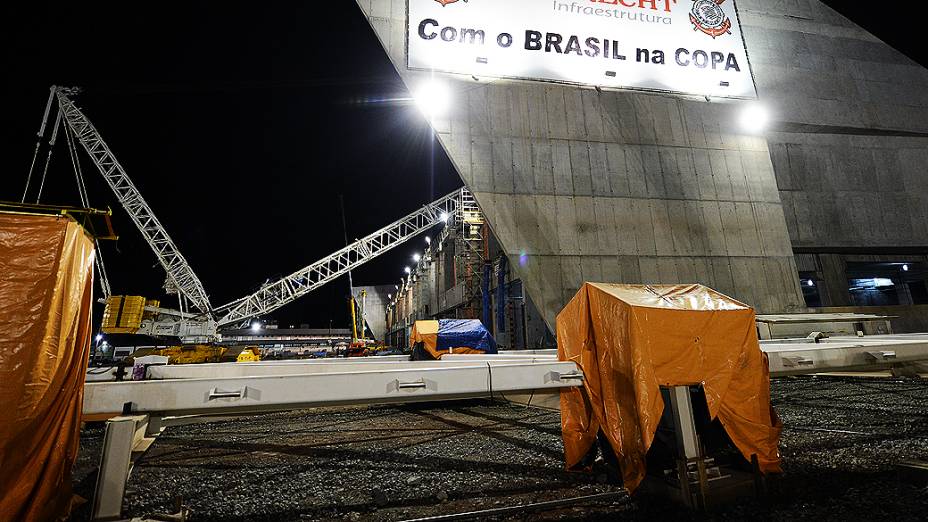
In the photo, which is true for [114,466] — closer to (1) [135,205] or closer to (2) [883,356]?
(2) [883,356]

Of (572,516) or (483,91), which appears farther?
(483,91)

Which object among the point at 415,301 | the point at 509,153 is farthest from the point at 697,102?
the point at 415,301

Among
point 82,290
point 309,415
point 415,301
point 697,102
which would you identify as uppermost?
point 697,102

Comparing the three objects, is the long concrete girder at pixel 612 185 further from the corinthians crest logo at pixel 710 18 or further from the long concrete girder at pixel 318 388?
the long concrete girder at pixel 318 388

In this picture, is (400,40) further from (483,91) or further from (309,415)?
(309,415)

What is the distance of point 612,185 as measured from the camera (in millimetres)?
11352

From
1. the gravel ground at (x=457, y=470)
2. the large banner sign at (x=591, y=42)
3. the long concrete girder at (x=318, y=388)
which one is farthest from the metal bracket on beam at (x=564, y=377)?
the large banner sign at (x=591, y=42)

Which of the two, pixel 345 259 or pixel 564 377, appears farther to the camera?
pixel 345 259

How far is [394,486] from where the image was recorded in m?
3.68

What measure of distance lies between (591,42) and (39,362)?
13265mm

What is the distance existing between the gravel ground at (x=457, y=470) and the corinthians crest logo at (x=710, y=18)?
11.0 meters

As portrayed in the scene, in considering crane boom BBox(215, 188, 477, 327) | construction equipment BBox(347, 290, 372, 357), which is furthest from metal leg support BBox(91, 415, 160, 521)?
crane boom BBox(215, 188, 477, 327)

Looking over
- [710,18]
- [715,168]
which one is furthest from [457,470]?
[710,18]

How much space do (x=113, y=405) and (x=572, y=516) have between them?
2977 millimetres
